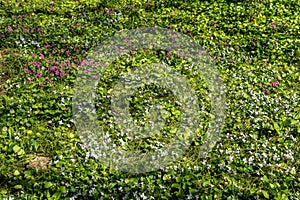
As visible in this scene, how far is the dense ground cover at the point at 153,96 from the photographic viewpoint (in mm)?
5098

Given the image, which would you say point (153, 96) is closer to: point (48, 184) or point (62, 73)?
point (62, 73)

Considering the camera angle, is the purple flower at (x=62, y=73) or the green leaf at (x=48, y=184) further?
the purple flower at (x=62, y=73)

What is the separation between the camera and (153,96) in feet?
23.0

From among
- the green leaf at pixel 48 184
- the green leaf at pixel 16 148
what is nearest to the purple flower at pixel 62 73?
the green leaf at pixel 16 148

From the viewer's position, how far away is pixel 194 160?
5.81 metres

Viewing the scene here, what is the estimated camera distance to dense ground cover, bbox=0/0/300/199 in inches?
201

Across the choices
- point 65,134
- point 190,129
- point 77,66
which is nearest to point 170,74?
point 190,129

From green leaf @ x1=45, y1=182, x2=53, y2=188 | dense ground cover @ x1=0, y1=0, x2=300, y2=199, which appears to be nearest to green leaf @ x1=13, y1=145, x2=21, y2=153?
dense ground cover @ x1=0, y1=0, x2=300, y2=199

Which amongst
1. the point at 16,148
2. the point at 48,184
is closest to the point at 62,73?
the point at 16,148

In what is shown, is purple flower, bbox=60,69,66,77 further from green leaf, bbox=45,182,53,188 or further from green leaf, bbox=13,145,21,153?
green leaf, bbox=45,182,53,188

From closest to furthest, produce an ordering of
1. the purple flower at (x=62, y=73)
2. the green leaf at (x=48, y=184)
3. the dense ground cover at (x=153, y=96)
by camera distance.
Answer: the green leaf at (x=48, y=184), the dense ground cover at (x=153, y=96), the purple flower at (x=62, y=73)

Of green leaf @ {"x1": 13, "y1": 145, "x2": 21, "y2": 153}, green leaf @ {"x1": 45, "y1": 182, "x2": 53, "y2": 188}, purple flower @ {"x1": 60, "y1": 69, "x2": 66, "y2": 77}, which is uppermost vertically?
purple flower @ {"x1": 60, "y1": 69, "x2": 66, "y2": 77}

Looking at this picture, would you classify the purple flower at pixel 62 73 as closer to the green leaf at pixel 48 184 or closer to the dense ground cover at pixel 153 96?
the dense ground cover at pixel 153 96

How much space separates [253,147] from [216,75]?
247 centimetres
